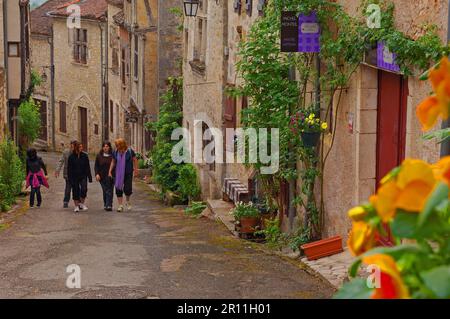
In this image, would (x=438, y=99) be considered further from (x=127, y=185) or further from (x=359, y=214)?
(x=127, y=185)

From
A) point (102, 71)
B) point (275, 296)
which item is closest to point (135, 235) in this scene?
point (275, 296)

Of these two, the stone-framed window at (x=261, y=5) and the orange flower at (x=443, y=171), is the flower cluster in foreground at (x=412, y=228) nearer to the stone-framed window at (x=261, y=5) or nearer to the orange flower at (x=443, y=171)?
the orange flower at (x=443, y=171)

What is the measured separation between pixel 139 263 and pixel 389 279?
7.48 metres

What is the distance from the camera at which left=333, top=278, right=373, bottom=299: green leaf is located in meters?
1.71

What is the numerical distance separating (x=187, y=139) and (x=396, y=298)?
19.5 meters

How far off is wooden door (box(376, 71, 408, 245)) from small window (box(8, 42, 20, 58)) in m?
14.3

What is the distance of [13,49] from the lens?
70.1ft

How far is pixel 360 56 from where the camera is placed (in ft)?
28.1

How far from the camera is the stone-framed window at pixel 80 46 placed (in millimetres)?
35750

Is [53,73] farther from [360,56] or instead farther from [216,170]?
[360,56]

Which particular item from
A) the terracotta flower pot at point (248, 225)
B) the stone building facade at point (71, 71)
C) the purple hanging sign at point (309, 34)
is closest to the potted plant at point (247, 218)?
the terracotta flower pot at point (248, 225)

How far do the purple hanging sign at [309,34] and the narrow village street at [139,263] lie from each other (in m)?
2.40

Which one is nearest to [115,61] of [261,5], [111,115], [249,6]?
[111,115]

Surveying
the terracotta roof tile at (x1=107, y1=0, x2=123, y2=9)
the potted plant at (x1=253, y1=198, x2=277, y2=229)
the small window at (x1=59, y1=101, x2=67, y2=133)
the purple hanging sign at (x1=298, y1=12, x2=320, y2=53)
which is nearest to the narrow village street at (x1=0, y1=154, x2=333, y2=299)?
the potted plant at (x1=253, y1=198, x2=277, y2=229)
